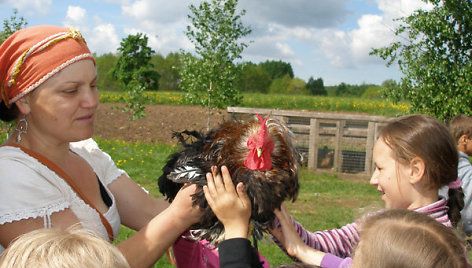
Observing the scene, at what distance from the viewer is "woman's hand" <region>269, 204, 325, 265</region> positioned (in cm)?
231

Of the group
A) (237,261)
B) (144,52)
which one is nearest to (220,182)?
(237,261)

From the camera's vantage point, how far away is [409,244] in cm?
160

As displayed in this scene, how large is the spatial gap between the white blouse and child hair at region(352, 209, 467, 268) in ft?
4.22

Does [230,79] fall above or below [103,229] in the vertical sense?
above

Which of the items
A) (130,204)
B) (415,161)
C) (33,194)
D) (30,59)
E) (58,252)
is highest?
(30,59)

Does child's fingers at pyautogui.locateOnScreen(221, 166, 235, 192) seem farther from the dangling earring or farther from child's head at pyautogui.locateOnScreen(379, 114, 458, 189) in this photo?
child's head at pyautogui.locateOnScreen(379, 114, 458, 189)

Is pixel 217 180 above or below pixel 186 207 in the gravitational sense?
above

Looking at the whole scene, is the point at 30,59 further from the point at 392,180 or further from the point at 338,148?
the point at 338,148

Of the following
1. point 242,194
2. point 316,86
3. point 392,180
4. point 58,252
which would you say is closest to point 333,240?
point 392,180

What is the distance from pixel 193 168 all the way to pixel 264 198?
0.40 m

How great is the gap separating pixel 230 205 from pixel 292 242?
686 mm

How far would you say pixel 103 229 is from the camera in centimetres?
209

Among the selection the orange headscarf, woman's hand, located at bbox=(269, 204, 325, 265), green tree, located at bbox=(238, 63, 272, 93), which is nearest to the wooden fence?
woman's hand, located at bbox=(269, 204, 325, 265)

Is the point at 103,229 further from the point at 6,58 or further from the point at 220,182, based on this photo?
the point at 6,58
